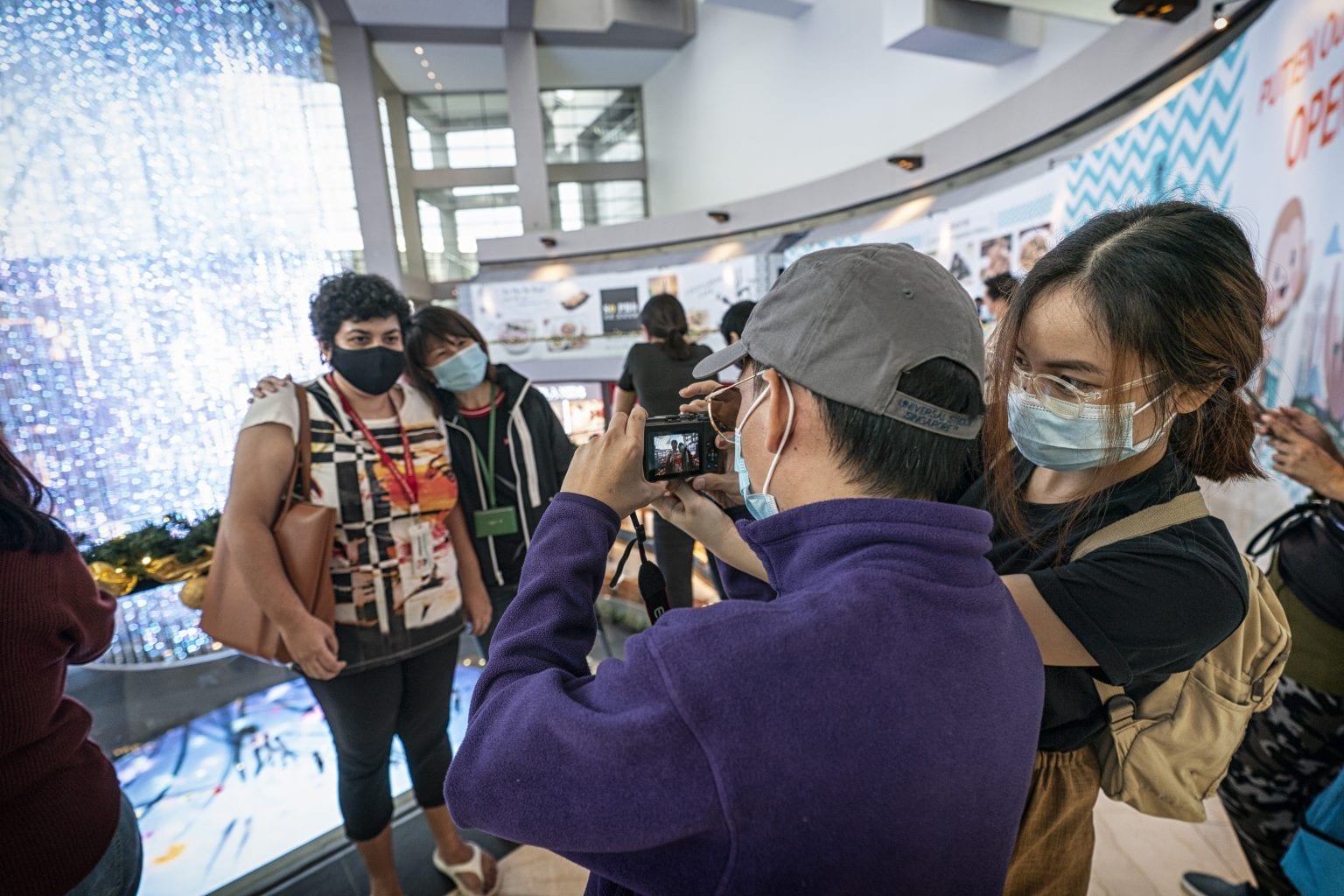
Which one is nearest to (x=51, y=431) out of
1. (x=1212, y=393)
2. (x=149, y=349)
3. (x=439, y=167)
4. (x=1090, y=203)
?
(x=149, y=349)

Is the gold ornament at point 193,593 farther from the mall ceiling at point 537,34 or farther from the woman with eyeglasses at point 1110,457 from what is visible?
the mall ceiling at point 537,34

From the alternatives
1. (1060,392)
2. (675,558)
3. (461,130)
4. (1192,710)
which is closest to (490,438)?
(675,558)

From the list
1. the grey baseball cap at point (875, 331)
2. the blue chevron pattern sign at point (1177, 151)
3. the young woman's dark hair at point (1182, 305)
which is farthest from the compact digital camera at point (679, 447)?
the blue chevron pattern sign at point (1177, 151)

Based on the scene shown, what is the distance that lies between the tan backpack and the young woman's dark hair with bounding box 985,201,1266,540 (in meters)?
0.14

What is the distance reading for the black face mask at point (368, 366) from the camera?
168 centimetres

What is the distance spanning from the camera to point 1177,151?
2.71 meters

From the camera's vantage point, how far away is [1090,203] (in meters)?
3.23

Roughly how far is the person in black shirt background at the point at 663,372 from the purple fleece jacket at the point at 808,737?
90.6 inches

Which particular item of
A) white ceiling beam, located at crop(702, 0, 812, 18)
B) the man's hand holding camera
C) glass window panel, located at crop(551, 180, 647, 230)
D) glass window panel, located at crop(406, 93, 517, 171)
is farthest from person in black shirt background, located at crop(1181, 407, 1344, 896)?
glass window panel, located at crop(406, 93, 517, 171)

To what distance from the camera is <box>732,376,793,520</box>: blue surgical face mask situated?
2.29ft

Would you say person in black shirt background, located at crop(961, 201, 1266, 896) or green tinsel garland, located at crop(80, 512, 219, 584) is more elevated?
person in black shirt background, located at crop(961, 201, 1266, 896)

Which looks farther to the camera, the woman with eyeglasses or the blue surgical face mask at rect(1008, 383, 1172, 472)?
the blue surgical face mask at rect(1008, 383, 1172, 472)

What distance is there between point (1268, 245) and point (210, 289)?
4168mm

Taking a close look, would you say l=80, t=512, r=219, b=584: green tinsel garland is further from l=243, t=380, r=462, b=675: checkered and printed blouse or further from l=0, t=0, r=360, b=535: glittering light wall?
l=243, t=380, r=462, b=675: checkered and printed blouse
